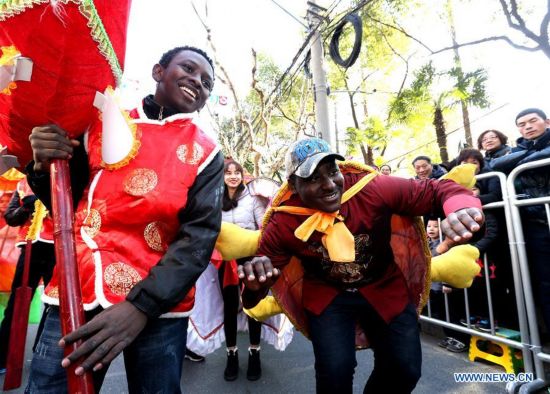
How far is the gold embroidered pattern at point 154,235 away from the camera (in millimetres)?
1220

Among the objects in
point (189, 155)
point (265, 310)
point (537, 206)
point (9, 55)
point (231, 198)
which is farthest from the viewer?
point (231, 198)

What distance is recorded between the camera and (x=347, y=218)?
200 cm

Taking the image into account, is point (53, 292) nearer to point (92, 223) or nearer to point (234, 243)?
point (92, 223)

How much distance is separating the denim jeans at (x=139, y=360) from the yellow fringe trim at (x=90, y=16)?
0.82m

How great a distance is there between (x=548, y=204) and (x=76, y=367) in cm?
308

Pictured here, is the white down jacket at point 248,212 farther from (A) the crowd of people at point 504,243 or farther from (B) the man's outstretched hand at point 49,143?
(B) the man's outstretched hand at point 49,143

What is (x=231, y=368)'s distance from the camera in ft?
9.87

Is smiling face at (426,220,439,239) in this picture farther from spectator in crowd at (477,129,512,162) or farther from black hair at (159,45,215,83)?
black hair at (159,45,215,83)

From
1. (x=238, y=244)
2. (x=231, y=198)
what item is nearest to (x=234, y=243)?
(x=238, y=244)

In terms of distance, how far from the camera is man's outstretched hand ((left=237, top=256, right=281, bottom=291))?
1490 mm

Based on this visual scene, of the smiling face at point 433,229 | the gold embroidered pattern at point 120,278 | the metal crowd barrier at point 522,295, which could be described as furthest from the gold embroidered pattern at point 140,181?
the smiling face at point 433,229

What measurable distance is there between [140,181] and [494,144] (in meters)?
4.20

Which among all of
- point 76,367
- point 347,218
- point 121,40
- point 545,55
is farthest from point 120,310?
point 545,55

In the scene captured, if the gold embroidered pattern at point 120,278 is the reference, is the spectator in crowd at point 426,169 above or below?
above
